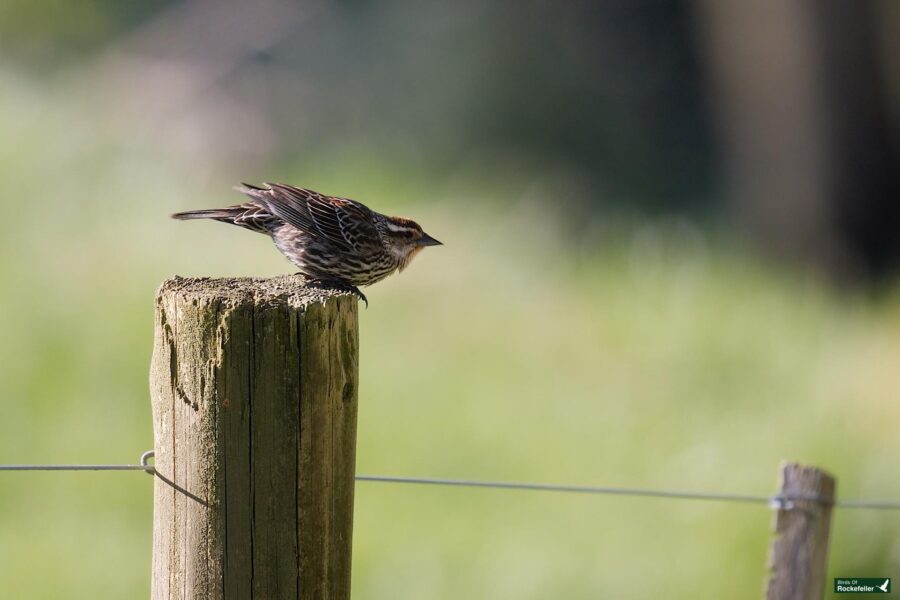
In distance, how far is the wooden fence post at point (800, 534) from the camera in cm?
409

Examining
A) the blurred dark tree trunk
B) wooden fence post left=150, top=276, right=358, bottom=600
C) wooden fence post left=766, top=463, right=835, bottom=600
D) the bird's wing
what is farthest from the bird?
the blurred dark tree trunk

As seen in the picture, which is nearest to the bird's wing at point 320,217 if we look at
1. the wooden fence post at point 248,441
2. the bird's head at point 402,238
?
the bird's head at point 402,238

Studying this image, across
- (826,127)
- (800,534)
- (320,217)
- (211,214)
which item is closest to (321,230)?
(320,217)

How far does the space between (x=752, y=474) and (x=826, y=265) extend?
14.1ft

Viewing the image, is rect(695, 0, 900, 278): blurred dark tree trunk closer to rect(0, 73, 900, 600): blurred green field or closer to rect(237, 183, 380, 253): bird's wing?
rect(0, 73, 900, 600): blurred green field

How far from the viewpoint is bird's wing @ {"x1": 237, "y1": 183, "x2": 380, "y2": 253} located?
4.90m

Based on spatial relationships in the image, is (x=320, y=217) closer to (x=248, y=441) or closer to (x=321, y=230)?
(x=321, y=230)

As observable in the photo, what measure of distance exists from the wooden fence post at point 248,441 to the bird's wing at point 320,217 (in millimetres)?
2035

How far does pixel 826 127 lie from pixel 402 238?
6856 millimetres

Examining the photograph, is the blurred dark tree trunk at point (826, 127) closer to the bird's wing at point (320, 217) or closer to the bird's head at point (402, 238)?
the bird's head at point (402, 238)

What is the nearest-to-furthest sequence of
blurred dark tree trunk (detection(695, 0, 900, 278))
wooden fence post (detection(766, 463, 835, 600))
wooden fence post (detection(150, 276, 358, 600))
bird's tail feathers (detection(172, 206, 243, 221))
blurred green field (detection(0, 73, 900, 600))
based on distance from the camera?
wooden fence post (detection(150, 276, 358, 600)), wooden fence post (detection(766, 463, 835, 600)), bird's tail feathers (detection(172, 206, 243, 221)), blurred green field (detection(0, 73, 900, 600)), blurred dark tree trunk (detection(695, 0, 900, 278))

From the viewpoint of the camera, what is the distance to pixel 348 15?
567 inches

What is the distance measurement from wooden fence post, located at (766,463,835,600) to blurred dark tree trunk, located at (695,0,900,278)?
6685 mm

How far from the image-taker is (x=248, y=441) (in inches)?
108
